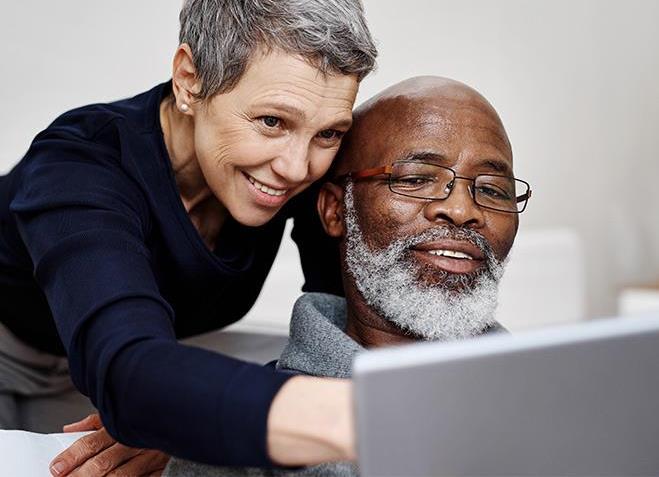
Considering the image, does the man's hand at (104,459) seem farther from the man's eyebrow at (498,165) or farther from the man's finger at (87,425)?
the man's eyebrow at (498,165)

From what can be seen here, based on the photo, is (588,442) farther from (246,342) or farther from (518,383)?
(246,342)

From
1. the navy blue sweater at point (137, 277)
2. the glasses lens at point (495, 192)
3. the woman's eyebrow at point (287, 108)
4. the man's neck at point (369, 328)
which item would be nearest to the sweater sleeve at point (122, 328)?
the navy blue sweater at point (137, 277)

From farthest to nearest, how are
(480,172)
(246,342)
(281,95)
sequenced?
(246,342) < (480,172) < (281,95)

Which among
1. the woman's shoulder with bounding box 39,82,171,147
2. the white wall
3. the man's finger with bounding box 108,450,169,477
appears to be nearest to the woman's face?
the woman's shoulder with bounding box 39,82,171,147

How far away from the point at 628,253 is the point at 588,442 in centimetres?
332

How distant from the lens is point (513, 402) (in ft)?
2.47

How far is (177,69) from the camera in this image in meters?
1.46

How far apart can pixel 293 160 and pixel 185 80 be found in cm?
23

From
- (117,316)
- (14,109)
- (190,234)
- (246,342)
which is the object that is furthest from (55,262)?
(14,109)

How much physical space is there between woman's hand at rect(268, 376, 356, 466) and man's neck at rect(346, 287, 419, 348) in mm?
632

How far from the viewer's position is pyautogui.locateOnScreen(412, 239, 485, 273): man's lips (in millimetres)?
1386

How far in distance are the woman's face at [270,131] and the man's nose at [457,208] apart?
0.17m

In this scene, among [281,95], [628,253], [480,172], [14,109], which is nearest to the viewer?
[281,95]

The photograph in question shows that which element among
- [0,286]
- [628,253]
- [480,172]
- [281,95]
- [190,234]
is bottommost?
[628,253]
